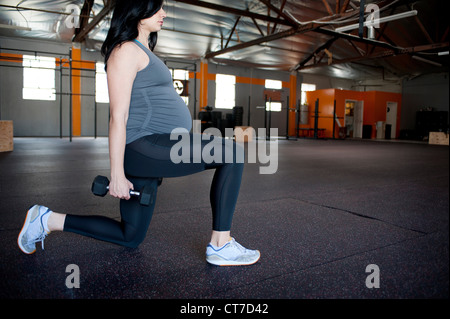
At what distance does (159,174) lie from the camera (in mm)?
1073

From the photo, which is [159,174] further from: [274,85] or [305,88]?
[305,88]

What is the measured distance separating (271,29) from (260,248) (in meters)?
8.24

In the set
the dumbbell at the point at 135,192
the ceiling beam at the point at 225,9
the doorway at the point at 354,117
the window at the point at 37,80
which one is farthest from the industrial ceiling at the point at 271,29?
the dumbbell at the point at 135,192

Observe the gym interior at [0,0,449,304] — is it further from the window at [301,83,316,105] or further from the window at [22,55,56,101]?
the window at [301,83,316,105]

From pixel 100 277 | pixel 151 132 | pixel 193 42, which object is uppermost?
pixel 193 42

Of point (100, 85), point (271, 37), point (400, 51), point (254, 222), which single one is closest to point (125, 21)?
point (254, 222)

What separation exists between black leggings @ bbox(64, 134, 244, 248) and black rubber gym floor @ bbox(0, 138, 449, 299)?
4.9 inches

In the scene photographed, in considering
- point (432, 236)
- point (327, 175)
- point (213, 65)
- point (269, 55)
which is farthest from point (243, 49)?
point (432, 236)

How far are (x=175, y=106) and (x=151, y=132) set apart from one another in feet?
0.37

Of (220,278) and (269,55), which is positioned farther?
(269,55)

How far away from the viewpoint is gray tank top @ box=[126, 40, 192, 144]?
1007 millimetres

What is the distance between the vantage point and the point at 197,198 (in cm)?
225
